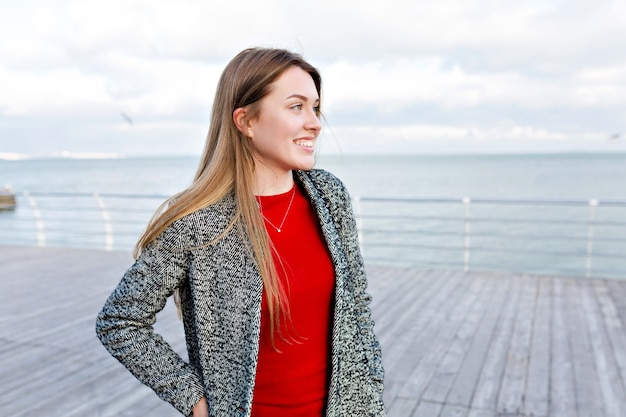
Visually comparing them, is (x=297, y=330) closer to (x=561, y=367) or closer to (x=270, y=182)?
(x=270, y=182)

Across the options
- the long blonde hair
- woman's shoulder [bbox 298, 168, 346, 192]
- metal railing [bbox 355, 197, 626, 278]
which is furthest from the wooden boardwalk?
metal railing [bbox 355, 197, 626, 278]

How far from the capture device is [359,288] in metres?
1.20

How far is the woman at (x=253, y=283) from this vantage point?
39.6 inches

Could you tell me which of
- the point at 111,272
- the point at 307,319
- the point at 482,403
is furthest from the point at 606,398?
the point at 111,272

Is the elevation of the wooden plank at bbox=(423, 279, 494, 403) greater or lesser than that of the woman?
lesser

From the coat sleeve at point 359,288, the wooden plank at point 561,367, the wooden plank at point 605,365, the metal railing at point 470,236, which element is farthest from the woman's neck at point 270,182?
the metal railing at point 470,236

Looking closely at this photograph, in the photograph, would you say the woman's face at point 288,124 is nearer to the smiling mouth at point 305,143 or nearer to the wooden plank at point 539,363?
the smiling mouth at point 305,143

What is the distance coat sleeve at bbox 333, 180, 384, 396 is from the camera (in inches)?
45.9

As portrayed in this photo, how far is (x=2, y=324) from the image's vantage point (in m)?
3.95

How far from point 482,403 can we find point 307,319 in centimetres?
188

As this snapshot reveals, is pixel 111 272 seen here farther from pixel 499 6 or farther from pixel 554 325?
pixel 499 6

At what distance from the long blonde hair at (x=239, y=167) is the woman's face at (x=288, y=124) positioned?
17 millimetres

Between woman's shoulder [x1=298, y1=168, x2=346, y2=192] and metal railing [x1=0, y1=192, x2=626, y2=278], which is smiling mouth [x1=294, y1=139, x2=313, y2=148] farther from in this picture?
metal railing [x1=0, y1=192, x2=626, y2=278]

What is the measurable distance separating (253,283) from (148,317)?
0.69 feet
